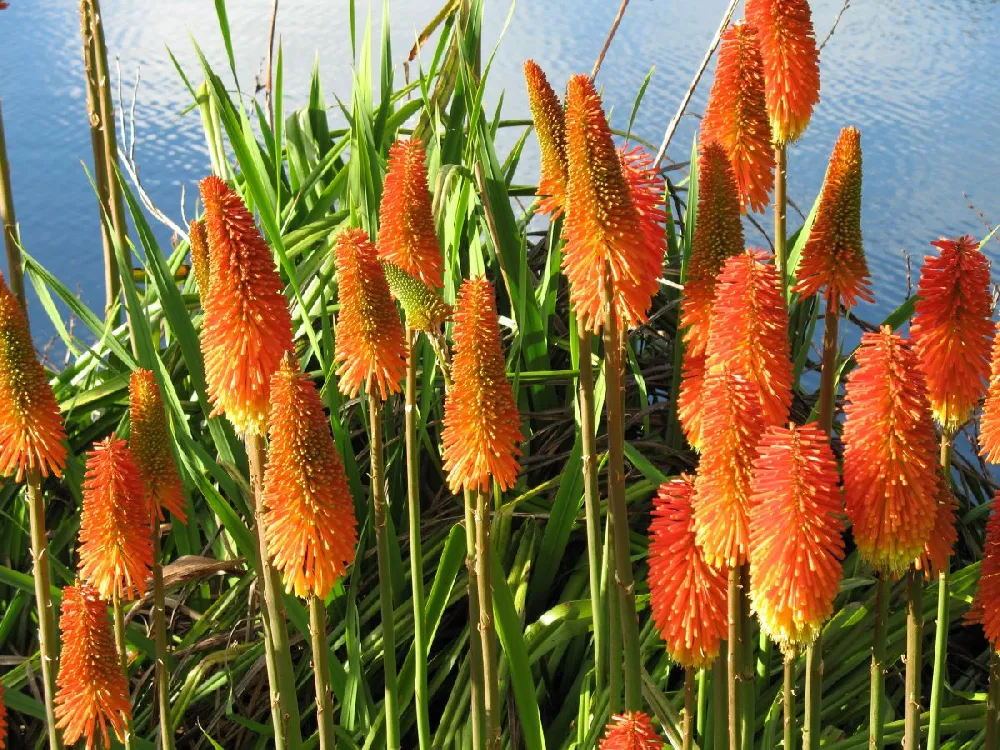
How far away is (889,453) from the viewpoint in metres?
1.31

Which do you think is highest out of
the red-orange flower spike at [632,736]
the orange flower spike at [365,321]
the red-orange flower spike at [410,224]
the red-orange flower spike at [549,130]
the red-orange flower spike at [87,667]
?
the red-orange flower spike at [549,130]

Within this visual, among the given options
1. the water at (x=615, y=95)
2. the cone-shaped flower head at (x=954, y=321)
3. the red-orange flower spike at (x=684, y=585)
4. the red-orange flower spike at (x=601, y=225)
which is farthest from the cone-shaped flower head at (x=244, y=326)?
the water at (x=615, y=95)

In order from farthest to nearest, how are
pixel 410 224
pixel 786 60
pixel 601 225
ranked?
pixel 786 60
pixel 410 224
pixel 601 225

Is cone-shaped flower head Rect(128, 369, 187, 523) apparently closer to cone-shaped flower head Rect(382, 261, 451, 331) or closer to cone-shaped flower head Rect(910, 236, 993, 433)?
cone-shaped flower head Rect(382, 261, 451, 331)

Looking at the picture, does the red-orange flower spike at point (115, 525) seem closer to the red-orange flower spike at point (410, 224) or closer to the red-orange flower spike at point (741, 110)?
the red-orange flower spike at point (410, 224)

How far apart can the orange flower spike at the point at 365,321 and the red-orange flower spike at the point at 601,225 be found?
0.26 metres

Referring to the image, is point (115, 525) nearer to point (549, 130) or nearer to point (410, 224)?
point (410, 224)

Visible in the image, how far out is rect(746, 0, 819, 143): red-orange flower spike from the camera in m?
1.92

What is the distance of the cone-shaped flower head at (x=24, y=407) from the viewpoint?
153 centimetres

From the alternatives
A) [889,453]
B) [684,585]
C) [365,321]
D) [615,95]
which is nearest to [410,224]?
[365,321]

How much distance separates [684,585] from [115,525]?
0.76m

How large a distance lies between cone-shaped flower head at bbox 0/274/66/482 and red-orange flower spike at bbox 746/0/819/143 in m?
1.16

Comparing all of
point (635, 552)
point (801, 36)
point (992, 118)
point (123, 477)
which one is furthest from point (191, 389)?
point (992, 118)

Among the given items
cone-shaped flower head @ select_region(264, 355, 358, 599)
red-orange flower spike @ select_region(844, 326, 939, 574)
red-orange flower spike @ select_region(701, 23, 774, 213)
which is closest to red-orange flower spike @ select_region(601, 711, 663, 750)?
red-orange flower spike @ select_region(844, 326, 939, 574)
